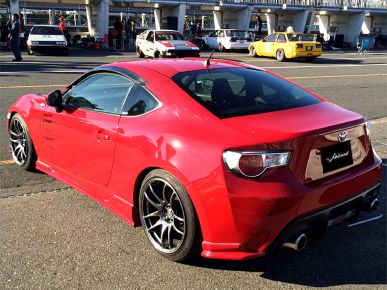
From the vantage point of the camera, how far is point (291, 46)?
21844 mm

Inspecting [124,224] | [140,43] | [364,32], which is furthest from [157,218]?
[364,32]

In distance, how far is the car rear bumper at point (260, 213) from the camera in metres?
2.73

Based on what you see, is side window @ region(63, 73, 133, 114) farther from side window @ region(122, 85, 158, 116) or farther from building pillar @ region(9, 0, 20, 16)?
building pillar @ region(9, 0, 20, 16)

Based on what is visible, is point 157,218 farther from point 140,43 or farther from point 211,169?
point 140,43

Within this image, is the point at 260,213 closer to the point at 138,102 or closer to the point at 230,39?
the point at 138,102

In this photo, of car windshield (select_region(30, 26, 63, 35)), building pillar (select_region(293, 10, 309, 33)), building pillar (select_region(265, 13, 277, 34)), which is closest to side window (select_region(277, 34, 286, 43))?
car windshield (select_region(30, 26, 63, 35))

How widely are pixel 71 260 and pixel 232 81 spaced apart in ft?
6.45

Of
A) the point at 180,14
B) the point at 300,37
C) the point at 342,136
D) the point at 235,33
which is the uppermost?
the point at 180,14

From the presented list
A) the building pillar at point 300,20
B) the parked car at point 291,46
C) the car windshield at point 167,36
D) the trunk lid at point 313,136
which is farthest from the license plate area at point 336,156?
the building pillar at point 300,20

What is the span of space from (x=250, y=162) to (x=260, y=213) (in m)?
0.33

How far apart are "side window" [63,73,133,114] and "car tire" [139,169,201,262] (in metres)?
0.77

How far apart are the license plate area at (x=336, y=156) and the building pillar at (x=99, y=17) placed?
31.3 metres

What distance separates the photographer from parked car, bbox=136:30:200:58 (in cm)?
2069

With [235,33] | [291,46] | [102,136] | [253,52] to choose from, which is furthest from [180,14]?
[102,136]
